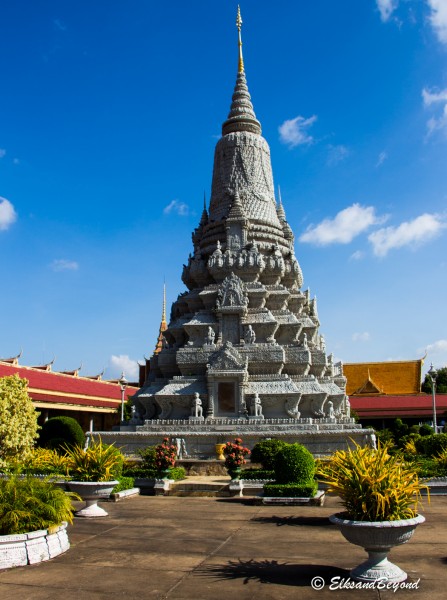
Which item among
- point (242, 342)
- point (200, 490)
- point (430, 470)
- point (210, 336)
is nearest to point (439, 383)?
point (242, 342)

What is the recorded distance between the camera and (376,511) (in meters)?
7.95

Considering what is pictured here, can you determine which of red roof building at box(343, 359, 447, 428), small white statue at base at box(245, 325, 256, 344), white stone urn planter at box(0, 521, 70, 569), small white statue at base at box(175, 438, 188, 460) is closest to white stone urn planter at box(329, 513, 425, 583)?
white stone urn planter at box(0, 521, 70, 569)

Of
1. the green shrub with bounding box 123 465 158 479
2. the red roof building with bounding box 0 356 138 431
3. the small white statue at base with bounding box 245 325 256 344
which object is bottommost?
the green shrub with bounding box 123 465 158 479

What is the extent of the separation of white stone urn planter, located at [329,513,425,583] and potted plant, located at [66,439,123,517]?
24.1ft

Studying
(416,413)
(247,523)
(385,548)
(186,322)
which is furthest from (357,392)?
(385,548)

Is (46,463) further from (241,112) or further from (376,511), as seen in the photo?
(241,112)

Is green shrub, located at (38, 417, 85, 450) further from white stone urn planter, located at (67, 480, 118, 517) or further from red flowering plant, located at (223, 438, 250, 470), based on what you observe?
white stone urn planter, located at (67, 480, 118, 517)

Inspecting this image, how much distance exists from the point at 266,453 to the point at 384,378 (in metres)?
31.3

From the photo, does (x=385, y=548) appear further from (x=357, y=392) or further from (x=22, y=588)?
(x=357, y=392)

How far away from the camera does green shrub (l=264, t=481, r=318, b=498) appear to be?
600 inches

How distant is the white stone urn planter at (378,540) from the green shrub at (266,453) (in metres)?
12.7

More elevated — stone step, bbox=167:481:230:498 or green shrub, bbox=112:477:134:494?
green shrub, bbox=112:477:134:494

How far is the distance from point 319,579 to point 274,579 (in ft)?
1.98

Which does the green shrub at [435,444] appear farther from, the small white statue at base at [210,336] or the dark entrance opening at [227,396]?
the small white statue at base at [210,336]
